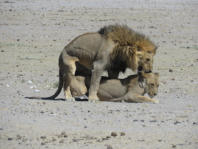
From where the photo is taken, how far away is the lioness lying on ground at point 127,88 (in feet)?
46.0

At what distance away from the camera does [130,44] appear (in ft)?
46.6

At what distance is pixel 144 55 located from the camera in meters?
14.1

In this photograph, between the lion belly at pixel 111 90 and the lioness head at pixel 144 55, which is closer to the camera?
the lioness head at pixel 144 55

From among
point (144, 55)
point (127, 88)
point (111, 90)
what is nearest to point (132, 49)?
point (144, 55)

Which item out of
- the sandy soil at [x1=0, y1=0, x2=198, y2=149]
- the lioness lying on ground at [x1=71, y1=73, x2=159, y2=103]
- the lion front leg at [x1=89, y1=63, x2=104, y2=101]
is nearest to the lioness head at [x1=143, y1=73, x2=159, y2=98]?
the lioness lying on ground at [x1=71, y1=73, x2=159, y2=103]

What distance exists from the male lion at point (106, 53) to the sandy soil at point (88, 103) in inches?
27.7

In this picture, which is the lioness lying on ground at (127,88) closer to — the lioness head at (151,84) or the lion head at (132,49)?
the lioness head at (151,84)

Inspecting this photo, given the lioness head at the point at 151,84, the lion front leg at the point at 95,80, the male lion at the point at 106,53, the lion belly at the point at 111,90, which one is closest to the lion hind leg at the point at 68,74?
the male lion at the point at 106,53

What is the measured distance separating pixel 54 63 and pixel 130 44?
7.02 meters

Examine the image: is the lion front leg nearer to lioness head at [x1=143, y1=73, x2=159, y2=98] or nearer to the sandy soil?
the sandy soil

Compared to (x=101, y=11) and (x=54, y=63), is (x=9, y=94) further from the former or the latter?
(x=101, y=11)

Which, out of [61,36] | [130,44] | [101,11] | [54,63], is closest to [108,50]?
[130,44]

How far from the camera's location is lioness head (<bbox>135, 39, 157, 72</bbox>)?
14.1 metres

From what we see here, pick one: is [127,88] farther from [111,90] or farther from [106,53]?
[106,53]
